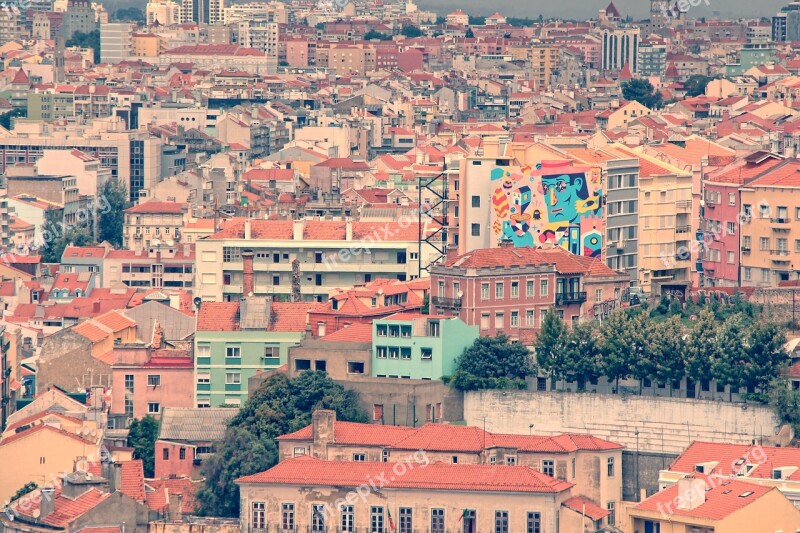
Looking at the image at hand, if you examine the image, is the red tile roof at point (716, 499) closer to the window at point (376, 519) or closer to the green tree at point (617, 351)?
the window at point (376, 519)

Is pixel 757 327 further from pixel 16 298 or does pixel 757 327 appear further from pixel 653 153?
pixel 16 298

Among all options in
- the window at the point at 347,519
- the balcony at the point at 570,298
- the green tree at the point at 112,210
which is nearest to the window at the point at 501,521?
the window at the point at 347,519

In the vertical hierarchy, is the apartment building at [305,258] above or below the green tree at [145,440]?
above

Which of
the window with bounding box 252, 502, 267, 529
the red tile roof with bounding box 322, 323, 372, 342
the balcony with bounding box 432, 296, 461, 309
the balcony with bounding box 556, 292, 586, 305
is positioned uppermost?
the balcony with bounding box 432, 296, 461, 309

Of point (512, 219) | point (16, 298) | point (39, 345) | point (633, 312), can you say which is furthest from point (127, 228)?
point (633, 312)

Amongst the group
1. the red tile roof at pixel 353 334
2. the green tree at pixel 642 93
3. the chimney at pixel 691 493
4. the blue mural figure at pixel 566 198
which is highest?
the blue mural figure at pixel 566 198

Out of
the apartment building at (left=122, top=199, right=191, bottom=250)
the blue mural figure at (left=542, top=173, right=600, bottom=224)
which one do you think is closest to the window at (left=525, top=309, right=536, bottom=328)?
the blue mural figure at (left=542, top=173, right=600, bottom=224)

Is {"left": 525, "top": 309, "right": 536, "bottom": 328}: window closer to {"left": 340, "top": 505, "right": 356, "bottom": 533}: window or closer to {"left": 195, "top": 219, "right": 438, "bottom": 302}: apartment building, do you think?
{"left": 340, "top": 505, "right": 356, "bottom": 533}: window
